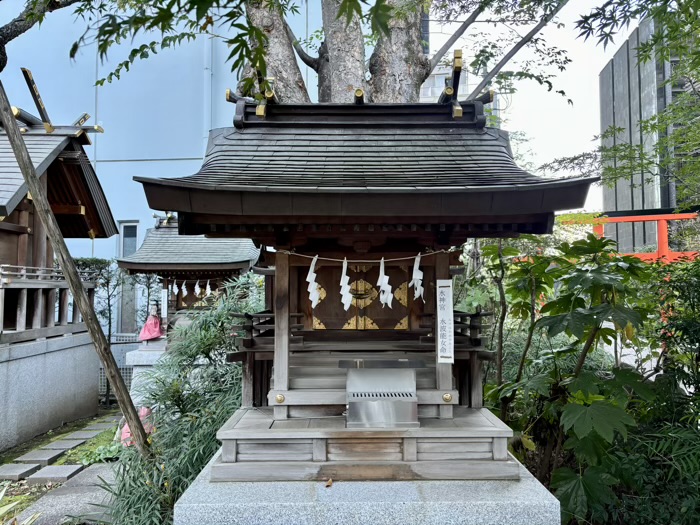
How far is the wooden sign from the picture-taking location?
4.15 m

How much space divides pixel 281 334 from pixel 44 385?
9.19 meters

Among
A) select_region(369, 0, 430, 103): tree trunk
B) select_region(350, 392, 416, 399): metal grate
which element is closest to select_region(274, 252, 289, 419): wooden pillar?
select_region(350, 392, 416, 399): metal grate

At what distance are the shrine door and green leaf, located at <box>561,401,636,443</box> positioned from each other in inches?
65.5

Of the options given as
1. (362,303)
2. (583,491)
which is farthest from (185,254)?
(583,491)

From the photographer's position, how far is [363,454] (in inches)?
158

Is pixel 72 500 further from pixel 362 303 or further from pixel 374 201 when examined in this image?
pixel 374 201

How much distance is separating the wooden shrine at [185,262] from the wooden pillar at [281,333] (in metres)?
7.53

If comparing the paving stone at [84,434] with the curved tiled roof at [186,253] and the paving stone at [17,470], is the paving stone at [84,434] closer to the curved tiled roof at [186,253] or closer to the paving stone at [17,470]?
the paving stone at [17,470]

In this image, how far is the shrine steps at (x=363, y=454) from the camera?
3955 mm

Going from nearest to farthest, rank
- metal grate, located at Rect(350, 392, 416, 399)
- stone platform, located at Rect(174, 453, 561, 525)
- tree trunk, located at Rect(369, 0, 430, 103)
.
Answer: stone platform, located at Rect(174, 453, 561, 525) → metal grate, located at Rect(350, 392, 416, 399) → tree trunk, located at Rect(369, 0, 430, 103)

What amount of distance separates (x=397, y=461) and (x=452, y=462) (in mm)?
471

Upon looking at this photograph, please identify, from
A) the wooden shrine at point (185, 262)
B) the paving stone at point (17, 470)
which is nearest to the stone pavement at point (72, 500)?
the paving stone at point (17, 470)

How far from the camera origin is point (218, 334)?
6.84 m

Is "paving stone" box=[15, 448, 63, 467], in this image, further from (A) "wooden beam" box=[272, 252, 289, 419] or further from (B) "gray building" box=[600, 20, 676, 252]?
(B) "gray building" box=[600, 20, 676, 252]
